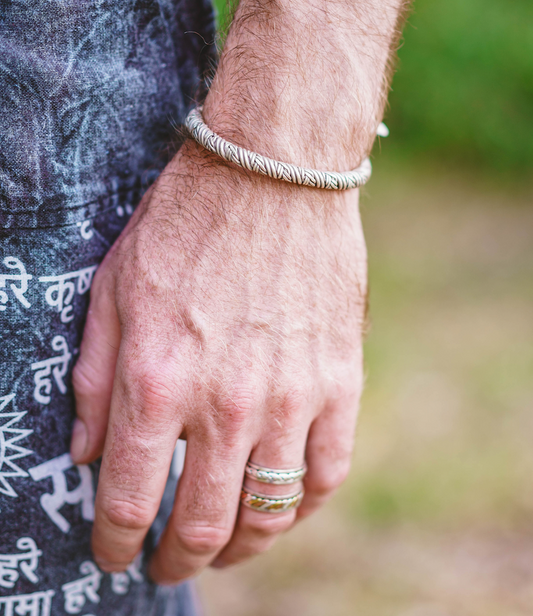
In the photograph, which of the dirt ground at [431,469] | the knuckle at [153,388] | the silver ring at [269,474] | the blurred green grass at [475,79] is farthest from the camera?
the blurred green grass at [475,79]

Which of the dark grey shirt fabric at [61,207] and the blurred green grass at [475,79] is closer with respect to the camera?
the dark grey shirt fabric at [61,207]

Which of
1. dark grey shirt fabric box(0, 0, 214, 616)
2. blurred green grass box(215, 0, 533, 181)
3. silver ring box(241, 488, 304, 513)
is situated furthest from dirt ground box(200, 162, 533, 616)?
blurred green grass box(215, 0, 533, 181)

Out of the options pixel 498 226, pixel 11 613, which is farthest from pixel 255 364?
pixel 498 226

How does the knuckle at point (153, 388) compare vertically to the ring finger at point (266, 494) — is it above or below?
above

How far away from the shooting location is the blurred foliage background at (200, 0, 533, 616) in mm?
2266

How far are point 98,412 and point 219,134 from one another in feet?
1.45

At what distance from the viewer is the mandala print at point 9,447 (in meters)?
0.93

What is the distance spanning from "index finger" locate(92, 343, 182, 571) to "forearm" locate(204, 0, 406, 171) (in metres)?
0.35

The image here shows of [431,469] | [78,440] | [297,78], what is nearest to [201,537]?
[78,440]

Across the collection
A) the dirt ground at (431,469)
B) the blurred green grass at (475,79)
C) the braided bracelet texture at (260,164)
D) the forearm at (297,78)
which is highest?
the forearm at (297,78)

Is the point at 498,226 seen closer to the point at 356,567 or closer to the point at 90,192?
the point at 356,567

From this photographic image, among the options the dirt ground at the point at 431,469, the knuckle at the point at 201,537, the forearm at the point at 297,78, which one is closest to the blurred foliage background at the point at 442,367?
the dirt ground at the point at 431,469

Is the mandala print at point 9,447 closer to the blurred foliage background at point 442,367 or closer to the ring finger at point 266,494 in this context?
the ring finger at point 266,494

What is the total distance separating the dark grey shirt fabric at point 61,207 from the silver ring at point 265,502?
25cm
